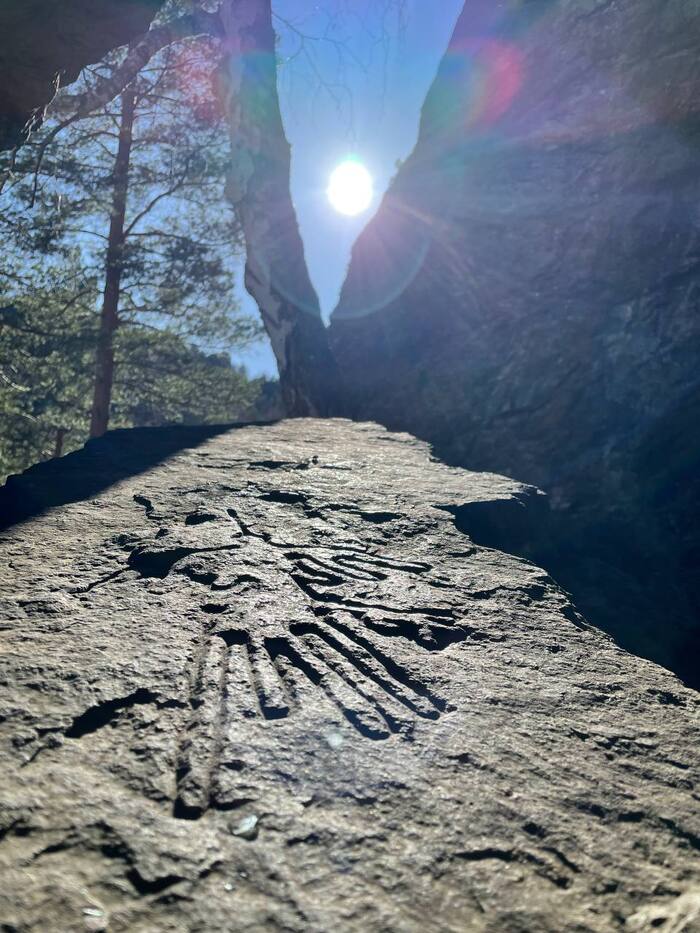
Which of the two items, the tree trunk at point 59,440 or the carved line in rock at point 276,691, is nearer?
the carved line in rock at point 276,691

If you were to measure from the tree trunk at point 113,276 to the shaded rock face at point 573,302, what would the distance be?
283cm

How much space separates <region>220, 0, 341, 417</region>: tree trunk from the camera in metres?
6.58

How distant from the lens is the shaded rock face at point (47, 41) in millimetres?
3559

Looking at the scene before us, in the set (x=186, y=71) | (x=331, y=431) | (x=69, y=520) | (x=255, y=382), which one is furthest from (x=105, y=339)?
(x=69, y=520)

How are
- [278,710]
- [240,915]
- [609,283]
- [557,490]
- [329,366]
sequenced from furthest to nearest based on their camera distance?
[329,366]
[609,283]
[557,490]
[278,710]
[240,915]

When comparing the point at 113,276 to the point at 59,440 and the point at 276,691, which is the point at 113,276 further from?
the point at 276,691

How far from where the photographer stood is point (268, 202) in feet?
22.2

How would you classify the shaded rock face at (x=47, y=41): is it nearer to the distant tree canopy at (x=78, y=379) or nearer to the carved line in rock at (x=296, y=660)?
the carved line in rock at (x=296, y=660)

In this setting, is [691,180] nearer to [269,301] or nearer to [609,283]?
[609,283]

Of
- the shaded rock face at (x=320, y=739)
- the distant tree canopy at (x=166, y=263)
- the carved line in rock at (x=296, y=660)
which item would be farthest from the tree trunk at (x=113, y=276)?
the carved line in rock at (x=296, y=660)

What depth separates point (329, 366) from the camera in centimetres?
645

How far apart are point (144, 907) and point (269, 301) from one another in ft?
19.9

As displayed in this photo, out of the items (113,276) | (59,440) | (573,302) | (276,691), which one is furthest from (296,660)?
(59,440)

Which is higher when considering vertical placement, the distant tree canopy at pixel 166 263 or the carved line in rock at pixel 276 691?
the distant tree canopy at pixel 166 263
